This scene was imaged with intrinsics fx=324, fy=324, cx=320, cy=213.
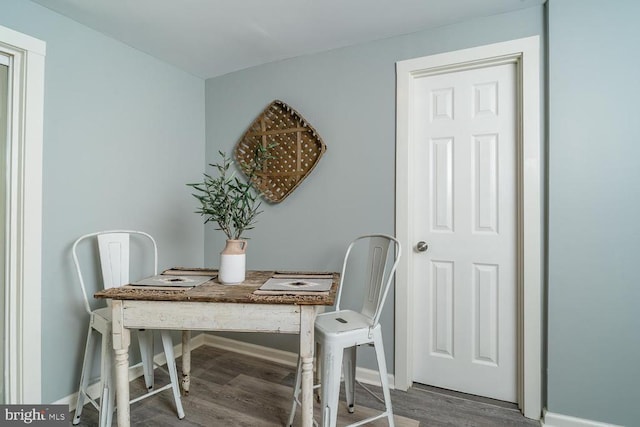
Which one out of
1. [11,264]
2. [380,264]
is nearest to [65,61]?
[11,264]

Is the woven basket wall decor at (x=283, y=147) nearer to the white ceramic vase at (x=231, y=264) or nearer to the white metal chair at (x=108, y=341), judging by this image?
the white ceramic vase at (x=231, y=264)

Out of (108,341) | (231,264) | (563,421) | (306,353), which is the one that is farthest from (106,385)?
(563,421)

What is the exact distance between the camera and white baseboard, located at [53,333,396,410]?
2020 millimetres

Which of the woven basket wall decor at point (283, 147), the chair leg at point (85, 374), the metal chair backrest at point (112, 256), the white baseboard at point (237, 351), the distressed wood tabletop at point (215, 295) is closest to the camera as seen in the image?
the distressed wood tabletop at point (215, 295)

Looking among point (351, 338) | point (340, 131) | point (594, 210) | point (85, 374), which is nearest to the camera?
point (351, 338)

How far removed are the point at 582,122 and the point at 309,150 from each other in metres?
1.61

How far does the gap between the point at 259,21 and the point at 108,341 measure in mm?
1990

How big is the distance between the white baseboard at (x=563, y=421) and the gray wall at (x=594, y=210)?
0.03m

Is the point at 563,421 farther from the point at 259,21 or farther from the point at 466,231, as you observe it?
the point at 259,21

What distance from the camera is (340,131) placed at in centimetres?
232

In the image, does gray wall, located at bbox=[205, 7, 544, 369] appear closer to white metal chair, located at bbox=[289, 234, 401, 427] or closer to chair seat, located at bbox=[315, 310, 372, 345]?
white metal chair, located at bbox=[289, 234, 401, 427]

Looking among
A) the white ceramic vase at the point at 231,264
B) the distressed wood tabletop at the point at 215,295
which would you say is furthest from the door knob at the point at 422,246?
the white ceramic vase at the point at 231,264

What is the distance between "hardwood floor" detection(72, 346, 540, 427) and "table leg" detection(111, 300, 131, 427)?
0.35 meters

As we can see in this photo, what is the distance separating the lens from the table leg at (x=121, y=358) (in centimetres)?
146
